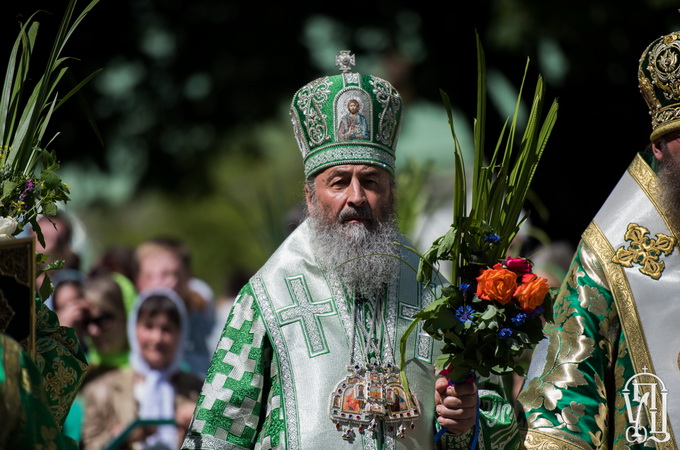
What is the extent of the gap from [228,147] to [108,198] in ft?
5.95

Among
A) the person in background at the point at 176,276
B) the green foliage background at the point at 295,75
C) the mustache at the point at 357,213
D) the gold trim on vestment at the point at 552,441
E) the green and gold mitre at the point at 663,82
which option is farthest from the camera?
the green foliage background at the point at 295,75

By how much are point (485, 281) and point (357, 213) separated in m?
0.90

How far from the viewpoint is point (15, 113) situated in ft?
18.7

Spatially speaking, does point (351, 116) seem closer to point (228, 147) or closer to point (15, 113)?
point (15, 113)

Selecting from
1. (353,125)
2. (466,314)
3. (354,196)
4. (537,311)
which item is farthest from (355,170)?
(537,311)

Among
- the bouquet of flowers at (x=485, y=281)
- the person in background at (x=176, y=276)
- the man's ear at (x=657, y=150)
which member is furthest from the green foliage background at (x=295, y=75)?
the bouquet of flowers at (x=485, y=281)

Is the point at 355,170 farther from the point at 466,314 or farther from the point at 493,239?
the point at 466,314

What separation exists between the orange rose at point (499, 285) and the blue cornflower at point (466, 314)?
8 centimetres

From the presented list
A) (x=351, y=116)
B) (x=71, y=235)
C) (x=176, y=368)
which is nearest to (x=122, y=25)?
(x=71, y=235)

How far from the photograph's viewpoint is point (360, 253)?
579 cm

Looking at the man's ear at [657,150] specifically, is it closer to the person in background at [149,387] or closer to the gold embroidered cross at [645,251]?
the gold embroidered cross at [645,251]

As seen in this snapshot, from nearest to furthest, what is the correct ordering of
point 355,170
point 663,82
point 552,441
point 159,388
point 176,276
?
point 552,441 < point 355,170 < point 663,82 < point 159,388 < point 176,276

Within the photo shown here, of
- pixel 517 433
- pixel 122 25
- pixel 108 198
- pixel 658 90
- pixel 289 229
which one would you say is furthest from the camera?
pixel 108 198

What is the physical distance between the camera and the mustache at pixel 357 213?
583 centimetres
